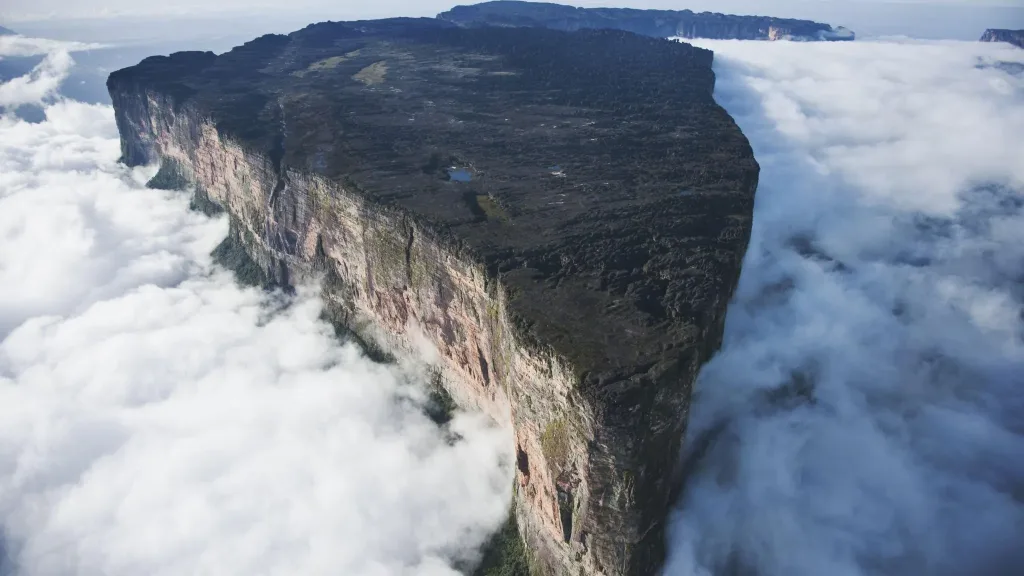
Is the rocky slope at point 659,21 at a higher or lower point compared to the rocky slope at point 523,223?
higher

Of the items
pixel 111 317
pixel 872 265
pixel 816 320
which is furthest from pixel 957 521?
pixel 111 317

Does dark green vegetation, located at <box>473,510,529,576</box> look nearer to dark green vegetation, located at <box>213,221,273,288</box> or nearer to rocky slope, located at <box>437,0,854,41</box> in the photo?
dark green vegetation, located at <box>213,221,273,288</box>

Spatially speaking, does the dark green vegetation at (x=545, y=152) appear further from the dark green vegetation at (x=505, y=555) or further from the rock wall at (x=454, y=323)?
Answer: the dark green vegetation at (x=505, y=555)

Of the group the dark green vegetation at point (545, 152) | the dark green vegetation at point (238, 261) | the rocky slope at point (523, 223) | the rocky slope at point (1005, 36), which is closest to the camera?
the rocky slope at point (523, 223)

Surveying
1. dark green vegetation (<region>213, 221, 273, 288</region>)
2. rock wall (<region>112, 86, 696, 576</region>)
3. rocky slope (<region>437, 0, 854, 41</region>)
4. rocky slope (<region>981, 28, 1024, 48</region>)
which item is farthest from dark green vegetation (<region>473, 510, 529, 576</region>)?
rocky slope (<region>981, 28, 1024, 48</region>)

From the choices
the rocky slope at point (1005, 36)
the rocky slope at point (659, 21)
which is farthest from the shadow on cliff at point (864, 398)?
the rocky slope at point (659, 21)

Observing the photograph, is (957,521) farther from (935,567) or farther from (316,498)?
(316,498)
